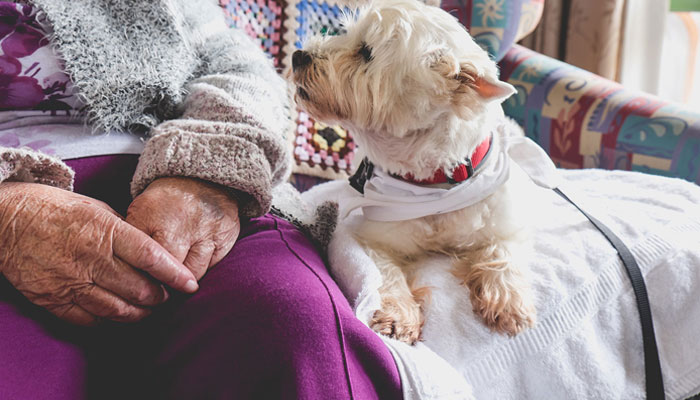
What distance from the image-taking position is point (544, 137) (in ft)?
4.50

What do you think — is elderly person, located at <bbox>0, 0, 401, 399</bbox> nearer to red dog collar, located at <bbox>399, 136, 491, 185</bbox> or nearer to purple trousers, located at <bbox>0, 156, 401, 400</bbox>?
purple trousers, located at <bbox>0, 156, 401, 400</bbox>

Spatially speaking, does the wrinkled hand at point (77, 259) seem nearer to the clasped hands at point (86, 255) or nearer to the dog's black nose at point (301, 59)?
the clasped hands at point (86, 255)

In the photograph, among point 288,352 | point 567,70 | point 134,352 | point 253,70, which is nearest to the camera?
point 288,352

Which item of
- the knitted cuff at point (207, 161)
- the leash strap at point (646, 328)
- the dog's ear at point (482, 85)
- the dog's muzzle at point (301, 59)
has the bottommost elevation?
the leash strap at point (646, 328)

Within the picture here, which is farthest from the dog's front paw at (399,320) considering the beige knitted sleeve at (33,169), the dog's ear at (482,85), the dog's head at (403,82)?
the beige knitted sleeve at (33,169)

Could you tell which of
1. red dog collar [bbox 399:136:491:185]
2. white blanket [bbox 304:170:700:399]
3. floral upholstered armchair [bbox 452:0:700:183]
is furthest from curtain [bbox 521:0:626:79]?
red dog collar [bbox 399:136:491:185]

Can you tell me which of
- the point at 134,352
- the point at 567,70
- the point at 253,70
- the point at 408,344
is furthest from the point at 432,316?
the point at 567,70

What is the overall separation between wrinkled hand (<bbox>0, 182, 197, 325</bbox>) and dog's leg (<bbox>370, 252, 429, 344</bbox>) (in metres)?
0.30

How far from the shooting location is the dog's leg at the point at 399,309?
2.58ft

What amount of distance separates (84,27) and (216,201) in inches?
13.3

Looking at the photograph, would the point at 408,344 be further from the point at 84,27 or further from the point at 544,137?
the point at 544,137

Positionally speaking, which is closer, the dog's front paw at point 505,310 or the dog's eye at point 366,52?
the dog's front paw at point 505,310

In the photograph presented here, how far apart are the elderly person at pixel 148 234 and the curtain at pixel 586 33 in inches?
53.2

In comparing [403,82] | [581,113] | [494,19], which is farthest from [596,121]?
[403,82]
